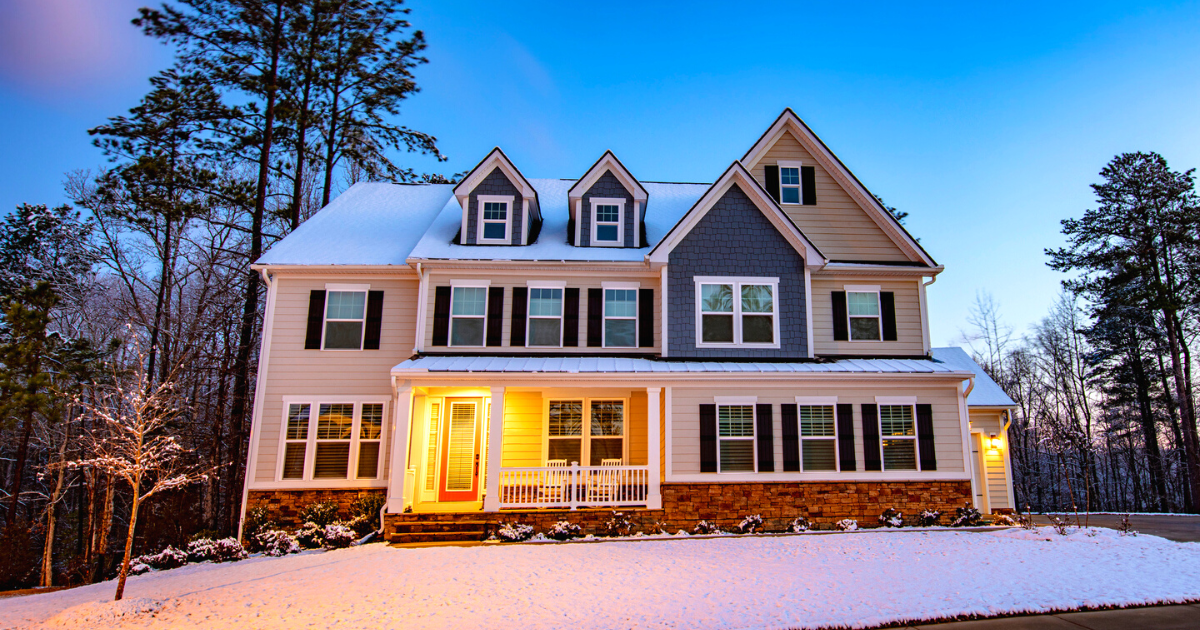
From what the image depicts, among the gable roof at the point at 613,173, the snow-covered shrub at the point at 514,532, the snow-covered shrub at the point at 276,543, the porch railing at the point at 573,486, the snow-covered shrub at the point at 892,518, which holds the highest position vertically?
the gable roof at the point at 613,173

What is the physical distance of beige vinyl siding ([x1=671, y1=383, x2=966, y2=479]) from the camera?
13.4 metres

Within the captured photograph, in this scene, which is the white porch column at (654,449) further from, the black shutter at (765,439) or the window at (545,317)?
the window at (545,317)

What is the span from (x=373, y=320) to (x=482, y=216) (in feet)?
12.1

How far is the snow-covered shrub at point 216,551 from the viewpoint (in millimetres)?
12273

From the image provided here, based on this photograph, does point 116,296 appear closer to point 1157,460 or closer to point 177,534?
point 177,534

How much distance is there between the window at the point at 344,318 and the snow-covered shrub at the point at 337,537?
161 inches

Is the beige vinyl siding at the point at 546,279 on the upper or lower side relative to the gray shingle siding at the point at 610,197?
lower

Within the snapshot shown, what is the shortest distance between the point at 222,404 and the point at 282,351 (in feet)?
15.7

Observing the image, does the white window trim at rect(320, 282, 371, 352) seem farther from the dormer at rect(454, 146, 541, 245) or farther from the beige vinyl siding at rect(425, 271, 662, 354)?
the dormer at rect(454, 146, 541, 245)

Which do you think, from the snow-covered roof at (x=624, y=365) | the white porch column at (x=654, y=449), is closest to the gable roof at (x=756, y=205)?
the snow-covered roof at (x=624, y=365)

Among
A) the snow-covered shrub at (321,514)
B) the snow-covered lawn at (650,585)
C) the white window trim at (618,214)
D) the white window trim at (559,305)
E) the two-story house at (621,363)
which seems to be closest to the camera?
the snow-covered lawn at (650,585)

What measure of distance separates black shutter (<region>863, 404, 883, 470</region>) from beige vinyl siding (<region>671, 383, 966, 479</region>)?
0.10 meters

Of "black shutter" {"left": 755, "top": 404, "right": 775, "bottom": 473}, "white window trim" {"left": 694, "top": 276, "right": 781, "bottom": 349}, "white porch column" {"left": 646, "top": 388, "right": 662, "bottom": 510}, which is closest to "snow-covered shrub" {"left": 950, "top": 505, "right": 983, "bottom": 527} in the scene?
"black shutter" {"left": 755, "top": 404, "right": 775, "bottom": 473}

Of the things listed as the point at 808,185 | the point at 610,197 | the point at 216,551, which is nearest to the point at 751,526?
the point at 610,197
